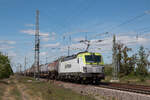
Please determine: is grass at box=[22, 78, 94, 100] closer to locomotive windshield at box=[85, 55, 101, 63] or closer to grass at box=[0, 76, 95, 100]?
grass at box=[0, 76, 95, 100]

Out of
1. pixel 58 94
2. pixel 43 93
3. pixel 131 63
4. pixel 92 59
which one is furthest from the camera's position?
pixel 131 63

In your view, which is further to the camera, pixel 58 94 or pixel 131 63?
pixel 131 63

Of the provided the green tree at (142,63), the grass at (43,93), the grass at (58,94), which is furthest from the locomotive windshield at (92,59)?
the green tree at (142,63)

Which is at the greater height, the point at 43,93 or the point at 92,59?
the point at 92,59

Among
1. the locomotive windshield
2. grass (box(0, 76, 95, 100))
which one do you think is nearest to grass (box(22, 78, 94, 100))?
grass (box(0, 76, 95, 100))

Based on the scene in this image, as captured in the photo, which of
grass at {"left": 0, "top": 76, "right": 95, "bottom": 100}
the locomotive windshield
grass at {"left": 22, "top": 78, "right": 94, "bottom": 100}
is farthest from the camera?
the locomotive windshield

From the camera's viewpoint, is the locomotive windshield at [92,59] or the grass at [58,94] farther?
the locomotive windshield at [92,59]

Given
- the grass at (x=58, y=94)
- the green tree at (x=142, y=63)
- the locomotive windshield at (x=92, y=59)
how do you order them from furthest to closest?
the green tree at (x=142, y=63), the locomotive windshield at (x=92, y=59), the grass at (x=58, y=94)

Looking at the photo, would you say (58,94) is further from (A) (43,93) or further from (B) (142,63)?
(B) (142,63)

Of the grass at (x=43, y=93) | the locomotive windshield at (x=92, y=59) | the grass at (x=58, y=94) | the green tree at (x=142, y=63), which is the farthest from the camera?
the green tree at (x=142, y=63)

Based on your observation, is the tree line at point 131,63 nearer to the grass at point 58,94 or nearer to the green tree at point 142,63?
Result: the green tree at point 142,63

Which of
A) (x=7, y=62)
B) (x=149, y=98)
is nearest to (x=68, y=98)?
(x=149, y=98)

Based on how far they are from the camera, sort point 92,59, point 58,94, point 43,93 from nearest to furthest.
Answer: point 58,94
point 43,93
point 92,59

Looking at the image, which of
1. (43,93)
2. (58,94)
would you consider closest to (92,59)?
(58,94)
